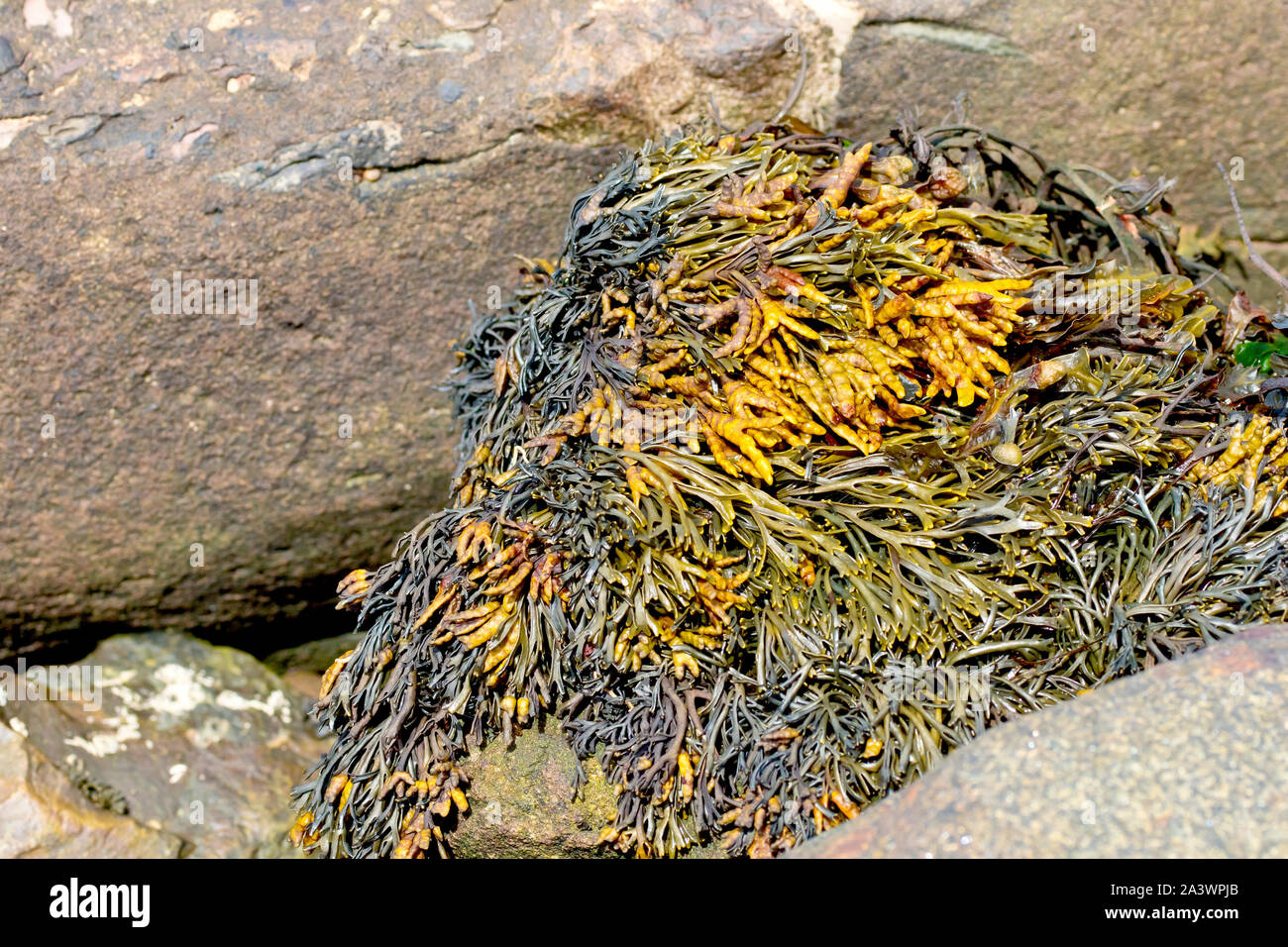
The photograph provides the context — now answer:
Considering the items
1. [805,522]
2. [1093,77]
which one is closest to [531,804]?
[805,522]

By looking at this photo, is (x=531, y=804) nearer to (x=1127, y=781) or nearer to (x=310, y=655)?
(x=1127, y=781)

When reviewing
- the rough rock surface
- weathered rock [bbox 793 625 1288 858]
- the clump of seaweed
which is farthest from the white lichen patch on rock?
A: weathered rock [bbox 793 625 1288 858]

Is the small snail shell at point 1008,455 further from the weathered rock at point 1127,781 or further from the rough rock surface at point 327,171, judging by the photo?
the rough rock surface at point 327,171

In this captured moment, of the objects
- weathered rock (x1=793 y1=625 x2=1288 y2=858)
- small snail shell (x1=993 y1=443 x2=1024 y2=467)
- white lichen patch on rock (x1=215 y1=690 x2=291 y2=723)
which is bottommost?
white lichen patch on rock (x1=215 y1=690 x2=291 y2=723)

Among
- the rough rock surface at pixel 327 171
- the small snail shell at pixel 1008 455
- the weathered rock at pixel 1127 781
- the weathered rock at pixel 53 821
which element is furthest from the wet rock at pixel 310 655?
the small snail shell at pixel 1008 455

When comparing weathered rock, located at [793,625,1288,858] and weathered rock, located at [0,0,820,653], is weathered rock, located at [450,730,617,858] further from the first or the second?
weathered rock, located at [0,0,820,653]
